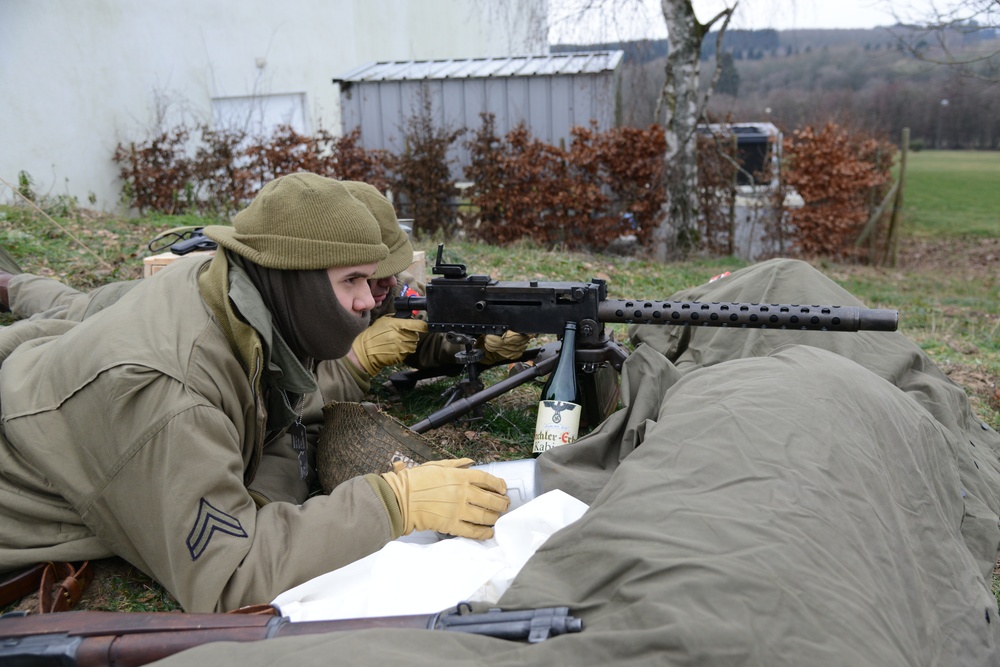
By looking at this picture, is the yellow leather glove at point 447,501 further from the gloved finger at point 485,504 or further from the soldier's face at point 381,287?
the soldier's face at point 381,287

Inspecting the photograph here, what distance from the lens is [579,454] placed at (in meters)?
2.86

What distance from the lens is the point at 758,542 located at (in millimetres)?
1729

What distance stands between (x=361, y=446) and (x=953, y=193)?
2493 centimetres

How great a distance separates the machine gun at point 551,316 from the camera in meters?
3.39

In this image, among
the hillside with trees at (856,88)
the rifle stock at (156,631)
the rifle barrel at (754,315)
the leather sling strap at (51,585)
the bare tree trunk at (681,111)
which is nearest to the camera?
the rifle stock at (156,631)

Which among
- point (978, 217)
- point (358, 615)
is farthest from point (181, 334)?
A: point (978, 217)

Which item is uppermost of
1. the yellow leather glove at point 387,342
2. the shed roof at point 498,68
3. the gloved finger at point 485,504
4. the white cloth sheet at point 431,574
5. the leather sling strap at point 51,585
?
the shed roof at point 498,68

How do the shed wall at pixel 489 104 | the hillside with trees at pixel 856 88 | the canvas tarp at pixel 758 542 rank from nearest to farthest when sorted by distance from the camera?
the canvas tarp at pixel 758 542 → the shed wall at pixel 489 104 → the hillside with trees at pixel 856 88

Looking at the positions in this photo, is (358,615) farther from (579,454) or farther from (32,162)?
(32,162)

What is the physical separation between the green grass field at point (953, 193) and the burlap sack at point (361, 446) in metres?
16.7

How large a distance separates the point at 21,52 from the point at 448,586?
968 cm

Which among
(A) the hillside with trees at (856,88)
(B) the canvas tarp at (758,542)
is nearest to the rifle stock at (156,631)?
(B) the canvas tarp at (758,542)

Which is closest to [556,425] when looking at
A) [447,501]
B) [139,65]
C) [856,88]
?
[447,501]

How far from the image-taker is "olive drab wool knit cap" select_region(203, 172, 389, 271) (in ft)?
8.16
